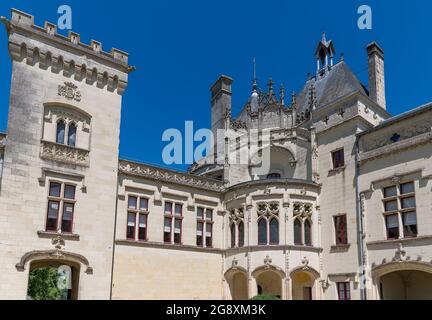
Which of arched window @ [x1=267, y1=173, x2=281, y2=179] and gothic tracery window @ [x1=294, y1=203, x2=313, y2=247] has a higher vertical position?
arched window @ [x1=267, y1=173, x2=281, y2=179]

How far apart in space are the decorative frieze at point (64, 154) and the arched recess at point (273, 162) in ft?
35.7

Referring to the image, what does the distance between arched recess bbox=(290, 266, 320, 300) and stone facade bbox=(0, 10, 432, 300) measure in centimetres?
7

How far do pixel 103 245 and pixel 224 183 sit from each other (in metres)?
8.11

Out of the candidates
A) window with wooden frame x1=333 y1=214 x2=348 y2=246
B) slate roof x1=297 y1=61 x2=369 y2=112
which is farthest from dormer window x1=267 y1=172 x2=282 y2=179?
window with wooden frame x1=333 y1=214 x2=348 y2=246

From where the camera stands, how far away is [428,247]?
1645 centimetres

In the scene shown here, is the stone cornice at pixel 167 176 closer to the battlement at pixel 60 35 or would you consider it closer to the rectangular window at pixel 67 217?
the rectangular window at pixel 67 217

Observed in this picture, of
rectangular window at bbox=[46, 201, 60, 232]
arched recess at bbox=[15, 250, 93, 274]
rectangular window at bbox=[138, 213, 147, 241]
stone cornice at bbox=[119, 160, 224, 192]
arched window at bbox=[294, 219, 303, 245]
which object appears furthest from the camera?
arched window at bbox=[294, 219, 303, 245]

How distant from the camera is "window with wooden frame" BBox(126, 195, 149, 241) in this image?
1919cm

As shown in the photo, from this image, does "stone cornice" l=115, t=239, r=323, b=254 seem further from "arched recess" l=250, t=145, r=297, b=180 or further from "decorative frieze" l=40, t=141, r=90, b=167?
"arched recess" l=250, t=145, r=297, b=180

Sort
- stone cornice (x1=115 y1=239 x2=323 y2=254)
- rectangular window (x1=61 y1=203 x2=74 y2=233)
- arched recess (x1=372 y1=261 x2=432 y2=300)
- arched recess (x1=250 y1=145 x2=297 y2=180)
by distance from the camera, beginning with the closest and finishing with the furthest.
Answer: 1. rectangular window (x1=61 y1=203 x2=74 y2=233)
2. arched recess (x1=372 y1=261 x2=432 y2=300)
3. stone cornice (x1=115 y1=239 x2=323 y2=254)
4. arched recess (x1=250 y1=145 x2=297 y2=180)

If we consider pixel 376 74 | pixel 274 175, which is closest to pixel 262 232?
pixel 274 175

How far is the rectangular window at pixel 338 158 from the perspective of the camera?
20891 millimetres

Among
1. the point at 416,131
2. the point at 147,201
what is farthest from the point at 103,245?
the point at 416,131
